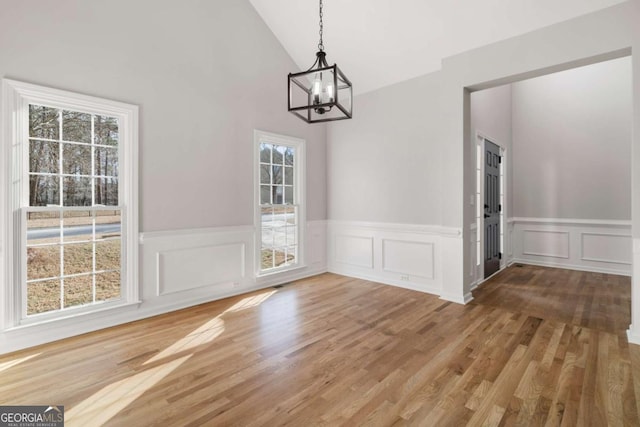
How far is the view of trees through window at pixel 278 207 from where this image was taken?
4730mm

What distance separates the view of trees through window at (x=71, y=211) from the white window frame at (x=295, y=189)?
1.71 m

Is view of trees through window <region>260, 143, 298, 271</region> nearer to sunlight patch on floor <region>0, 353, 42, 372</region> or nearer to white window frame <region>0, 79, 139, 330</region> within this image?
white window frame <region>0, 79, 139, 330</region>

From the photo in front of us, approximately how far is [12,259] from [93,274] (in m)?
0.63

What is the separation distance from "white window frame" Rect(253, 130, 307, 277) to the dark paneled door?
9.71 feet

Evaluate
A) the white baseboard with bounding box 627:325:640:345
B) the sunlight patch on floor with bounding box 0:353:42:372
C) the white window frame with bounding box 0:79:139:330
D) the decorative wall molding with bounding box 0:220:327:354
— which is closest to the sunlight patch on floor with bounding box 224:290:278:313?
the decorative wall molding with bounding box 0:220:327:354

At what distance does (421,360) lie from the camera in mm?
2553

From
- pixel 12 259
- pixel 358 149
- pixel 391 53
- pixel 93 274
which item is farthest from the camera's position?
pixel 358 149

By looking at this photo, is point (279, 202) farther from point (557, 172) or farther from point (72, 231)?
point (557, 172)

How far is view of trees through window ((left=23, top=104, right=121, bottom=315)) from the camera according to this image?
2.90 m

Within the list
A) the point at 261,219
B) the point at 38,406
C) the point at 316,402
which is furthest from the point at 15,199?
the point at 316,402

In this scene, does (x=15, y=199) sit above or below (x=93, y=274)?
above

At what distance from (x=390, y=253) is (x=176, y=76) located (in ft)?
12.2

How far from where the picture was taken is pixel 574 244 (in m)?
5.81

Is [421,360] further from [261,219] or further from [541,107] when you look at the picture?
[541,107]
